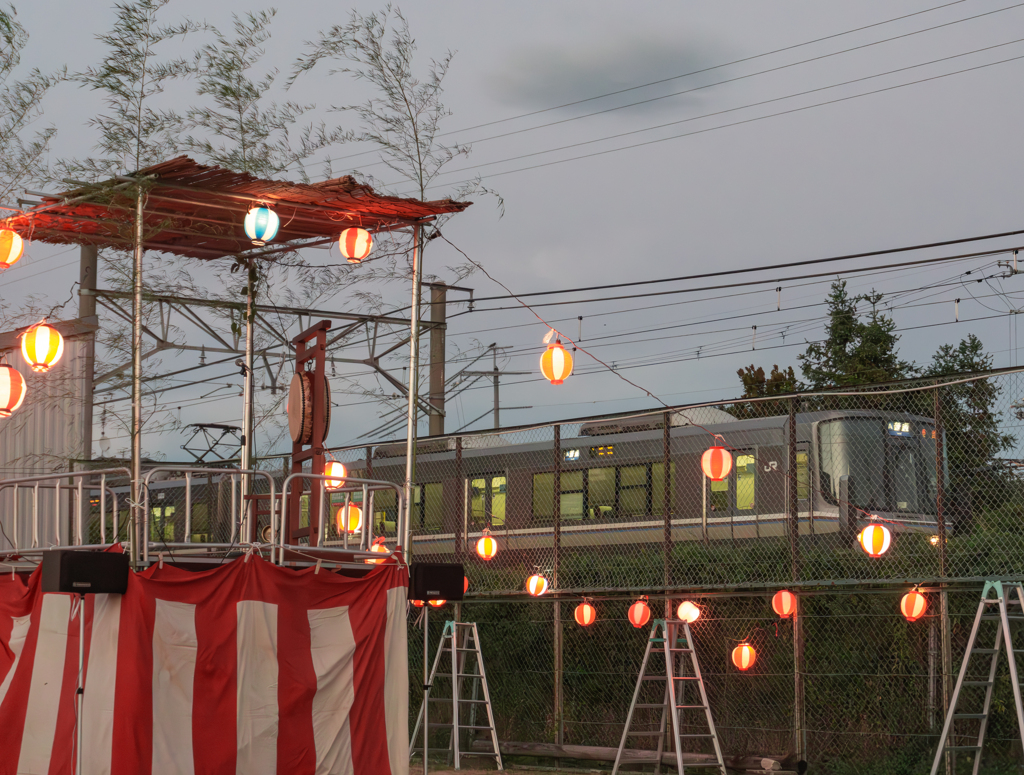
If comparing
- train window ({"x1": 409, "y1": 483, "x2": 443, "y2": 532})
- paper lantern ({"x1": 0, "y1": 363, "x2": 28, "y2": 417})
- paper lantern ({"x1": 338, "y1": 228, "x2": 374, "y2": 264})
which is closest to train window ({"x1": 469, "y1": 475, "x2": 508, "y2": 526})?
train window ({"x1": 409, "y1": 483, "x2": 443, "y2": 532})

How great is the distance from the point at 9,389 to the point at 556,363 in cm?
509

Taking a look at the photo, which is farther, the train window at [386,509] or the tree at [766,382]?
the tree at [766,382]

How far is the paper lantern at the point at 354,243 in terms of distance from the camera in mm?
10203

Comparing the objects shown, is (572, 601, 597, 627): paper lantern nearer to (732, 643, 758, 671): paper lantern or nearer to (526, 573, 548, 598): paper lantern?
(526, 573, 548, 598): paper lantern

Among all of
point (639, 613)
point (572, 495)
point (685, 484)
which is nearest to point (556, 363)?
point (639, 613)

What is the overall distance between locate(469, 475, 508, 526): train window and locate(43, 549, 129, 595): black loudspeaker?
34.6ft

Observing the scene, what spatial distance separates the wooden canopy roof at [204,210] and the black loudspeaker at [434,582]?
3241 mm

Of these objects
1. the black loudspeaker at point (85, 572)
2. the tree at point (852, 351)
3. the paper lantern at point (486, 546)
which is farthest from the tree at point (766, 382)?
the black loudspeaker at point (85, 572)

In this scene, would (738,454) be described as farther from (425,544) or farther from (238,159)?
(238,159)

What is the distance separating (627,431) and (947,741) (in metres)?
8.22

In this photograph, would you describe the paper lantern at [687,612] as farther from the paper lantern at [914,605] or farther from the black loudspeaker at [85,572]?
the black loudspeaker at [85,572]

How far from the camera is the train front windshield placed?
607 inches

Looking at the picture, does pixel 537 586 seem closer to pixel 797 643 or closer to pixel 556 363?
pixel 556 363

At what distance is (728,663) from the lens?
43.6 ft
